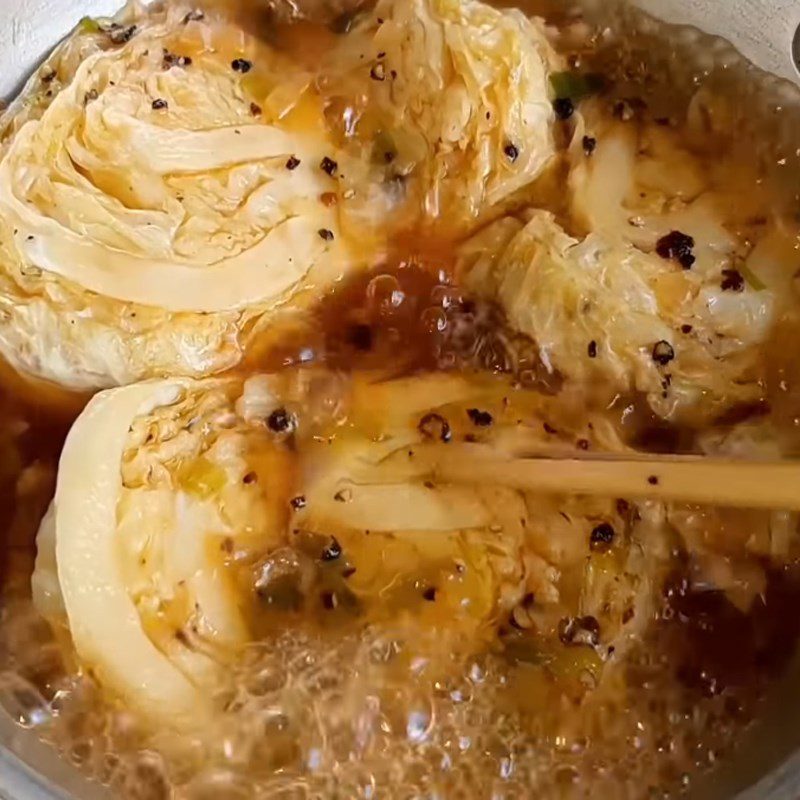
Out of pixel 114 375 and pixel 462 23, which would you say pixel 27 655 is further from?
pixel 462 23

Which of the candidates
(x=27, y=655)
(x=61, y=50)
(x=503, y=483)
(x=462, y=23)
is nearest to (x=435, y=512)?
(x=503, y=483)

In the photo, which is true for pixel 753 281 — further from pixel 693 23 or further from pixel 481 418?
pixel 693 23

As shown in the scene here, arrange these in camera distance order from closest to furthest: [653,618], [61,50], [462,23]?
1. [653,618]
2. [462,23]
3. [61,50]

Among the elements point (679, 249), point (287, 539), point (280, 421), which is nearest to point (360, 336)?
point (280, 421)

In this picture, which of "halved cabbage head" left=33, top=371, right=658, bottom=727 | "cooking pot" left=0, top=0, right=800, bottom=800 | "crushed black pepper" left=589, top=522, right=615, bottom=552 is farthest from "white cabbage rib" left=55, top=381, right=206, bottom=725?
"crushed black pepper" left=589, top=522, right=615, bottom=552

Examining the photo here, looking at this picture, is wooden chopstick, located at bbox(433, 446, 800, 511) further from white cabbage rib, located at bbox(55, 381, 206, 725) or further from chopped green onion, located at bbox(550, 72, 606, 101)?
chopped green onion, located at bbox(550, 72, 606, 101)

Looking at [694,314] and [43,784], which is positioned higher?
[694,314]

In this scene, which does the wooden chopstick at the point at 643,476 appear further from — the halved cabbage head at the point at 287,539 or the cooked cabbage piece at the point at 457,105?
the cooked cabbage piece at the point at 457,105
